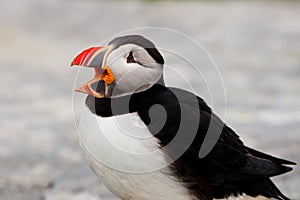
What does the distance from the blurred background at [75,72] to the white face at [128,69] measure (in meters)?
1.58

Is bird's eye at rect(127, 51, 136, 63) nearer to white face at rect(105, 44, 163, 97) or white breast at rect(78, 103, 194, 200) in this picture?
white face at rect(105, 44, 163, 97)

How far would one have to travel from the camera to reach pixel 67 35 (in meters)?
10.6

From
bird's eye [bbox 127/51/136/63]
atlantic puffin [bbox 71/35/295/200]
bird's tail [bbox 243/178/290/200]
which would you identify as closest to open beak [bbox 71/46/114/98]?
atlantic puffin [bbox 71/35/295/200]

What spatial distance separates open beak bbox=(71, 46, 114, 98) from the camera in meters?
3.61

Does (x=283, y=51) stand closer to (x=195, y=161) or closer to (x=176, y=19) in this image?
(x=176, y=19)

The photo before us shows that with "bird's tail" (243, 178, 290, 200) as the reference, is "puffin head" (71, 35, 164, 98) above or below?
above

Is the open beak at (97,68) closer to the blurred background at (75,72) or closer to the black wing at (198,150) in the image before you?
the black wing at (198,150)

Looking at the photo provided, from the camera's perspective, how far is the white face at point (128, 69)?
12.0ft

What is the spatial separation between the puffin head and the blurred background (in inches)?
62.5

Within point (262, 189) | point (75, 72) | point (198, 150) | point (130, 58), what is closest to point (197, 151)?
point (198, 150)

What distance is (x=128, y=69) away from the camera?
368 centimetres

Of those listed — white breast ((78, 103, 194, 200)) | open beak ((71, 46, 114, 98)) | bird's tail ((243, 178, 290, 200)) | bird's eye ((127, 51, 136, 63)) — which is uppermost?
bird's eye ((127, 51, 136, 63))

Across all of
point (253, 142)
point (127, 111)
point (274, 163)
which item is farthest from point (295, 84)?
point (127, 111)

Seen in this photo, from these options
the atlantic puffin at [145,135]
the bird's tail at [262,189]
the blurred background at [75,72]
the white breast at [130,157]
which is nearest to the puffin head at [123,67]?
the atlantic puffin at [145,135]
